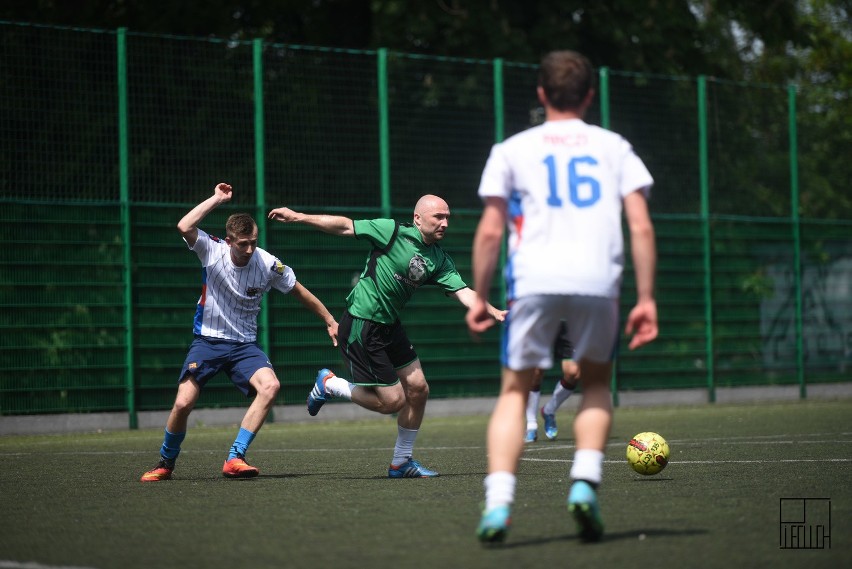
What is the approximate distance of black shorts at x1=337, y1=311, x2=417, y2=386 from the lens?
9781mm

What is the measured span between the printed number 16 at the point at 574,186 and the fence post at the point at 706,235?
50.7 feet

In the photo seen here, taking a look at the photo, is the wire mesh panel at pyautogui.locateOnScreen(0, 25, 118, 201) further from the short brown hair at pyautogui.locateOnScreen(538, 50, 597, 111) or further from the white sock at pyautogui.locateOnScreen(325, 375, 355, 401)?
the short brown hair at pyautogui.locateOnScreen(538, 50, 597, 111)

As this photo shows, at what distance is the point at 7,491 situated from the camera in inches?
344

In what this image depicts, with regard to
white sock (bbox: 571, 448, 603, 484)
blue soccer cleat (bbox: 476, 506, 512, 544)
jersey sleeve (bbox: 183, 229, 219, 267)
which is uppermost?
jersey sleeve (bbox: 183, 229, 219, 267)

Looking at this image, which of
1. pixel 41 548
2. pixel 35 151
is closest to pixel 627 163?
pixel 41 548

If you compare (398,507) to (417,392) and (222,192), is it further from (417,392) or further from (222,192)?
(222,192)

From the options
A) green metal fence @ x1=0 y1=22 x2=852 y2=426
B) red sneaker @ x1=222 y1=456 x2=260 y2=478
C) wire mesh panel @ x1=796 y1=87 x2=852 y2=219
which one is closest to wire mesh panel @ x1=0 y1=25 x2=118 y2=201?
green metal fence @ x1=0 y1=22 x2=852 y2=426

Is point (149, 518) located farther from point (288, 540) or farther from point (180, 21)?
point (180, 21)

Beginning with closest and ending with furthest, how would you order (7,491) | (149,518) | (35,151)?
(149,518) < (7,491) < (35,151)

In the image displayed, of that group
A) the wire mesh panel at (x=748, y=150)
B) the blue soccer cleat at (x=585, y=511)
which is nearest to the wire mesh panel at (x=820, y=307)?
the wire mesh panel at (x=748, y=150)

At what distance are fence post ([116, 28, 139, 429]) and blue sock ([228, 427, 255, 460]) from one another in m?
6.94

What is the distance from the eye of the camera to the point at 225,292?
32.5 ft

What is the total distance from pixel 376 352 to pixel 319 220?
1269mm

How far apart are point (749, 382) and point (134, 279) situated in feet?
32.8
